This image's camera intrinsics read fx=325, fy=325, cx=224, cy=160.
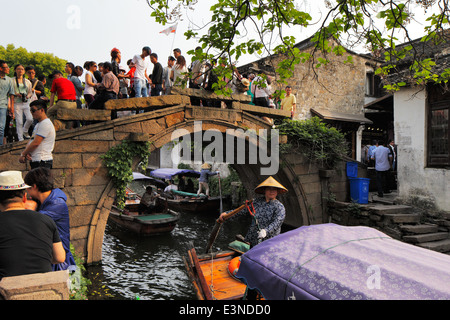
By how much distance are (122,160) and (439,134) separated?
8.63 meters

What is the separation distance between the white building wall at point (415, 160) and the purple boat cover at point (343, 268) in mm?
7335

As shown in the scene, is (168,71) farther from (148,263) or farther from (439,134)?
(439,134)

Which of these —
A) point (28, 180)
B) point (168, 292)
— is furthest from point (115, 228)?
point (28, 180)

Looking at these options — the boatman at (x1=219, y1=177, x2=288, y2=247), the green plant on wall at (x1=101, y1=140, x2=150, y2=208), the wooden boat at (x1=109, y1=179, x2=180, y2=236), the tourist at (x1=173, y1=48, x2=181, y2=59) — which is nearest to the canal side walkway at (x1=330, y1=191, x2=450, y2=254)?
the boatman at (x1=219, y1=177, x2=288, y2=247)

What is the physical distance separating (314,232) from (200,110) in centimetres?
628

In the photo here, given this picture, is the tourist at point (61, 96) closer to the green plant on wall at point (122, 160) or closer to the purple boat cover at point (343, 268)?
the green plant on wall at point (122, 160)

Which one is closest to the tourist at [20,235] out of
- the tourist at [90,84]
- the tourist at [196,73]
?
the tourist at [90,84]

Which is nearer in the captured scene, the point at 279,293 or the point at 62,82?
the point at 279,293

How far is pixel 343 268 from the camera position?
8.42 feet

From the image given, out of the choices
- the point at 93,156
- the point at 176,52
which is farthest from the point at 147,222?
the point at 176,52

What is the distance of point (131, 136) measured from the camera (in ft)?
25.5

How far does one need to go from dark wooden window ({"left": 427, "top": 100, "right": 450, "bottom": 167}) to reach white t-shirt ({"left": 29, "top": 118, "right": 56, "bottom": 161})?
9.59m

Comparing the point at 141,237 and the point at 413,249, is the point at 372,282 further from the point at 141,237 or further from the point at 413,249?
the point at 141,237
